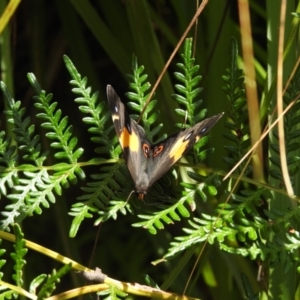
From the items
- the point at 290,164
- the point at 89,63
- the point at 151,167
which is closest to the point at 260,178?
the point at 290,164

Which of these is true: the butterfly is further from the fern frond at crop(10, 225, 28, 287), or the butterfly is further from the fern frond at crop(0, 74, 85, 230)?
the fern frond at crop(10, 225, 28, 287)

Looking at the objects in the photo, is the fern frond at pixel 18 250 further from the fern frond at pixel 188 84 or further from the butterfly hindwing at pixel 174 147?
the fern frond at pixel 188 84

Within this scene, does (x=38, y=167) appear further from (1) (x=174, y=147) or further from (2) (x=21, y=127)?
(1) (x=174, y=147)

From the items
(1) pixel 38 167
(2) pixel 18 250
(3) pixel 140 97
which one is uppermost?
(3) pixel 140 97

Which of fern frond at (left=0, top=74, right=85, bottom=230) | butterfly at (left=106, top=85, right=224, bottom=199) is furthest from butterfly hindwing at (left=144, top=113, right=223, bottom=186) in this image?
fern frond at (left=0, top=74, right=85, bottom=230)

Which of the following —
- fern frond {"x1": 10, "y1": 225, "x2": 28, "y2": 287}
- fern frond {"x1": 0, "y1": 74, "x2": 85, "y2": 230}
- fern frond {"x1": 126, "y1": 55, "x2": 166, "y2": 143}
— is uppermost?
fern frond {"x1": 126, "y1": 55, "x2": 166, "y2": 143}

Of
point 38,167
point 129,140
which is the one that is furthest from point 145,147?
point 38,167

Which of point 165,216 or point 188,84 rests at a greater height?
point 188,84

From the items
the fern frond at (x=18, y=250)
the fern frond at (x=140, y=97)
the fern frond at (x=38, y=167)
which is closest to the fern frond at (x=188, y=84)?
the fern frond at (x=140, y=97)
